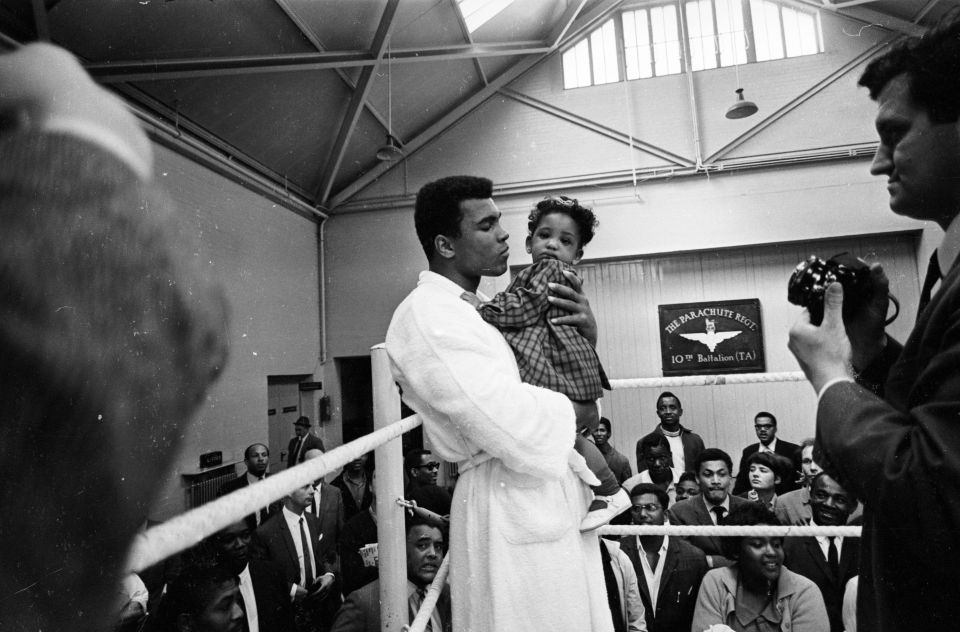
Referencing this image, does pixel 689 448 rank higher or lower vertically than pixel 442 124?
lower

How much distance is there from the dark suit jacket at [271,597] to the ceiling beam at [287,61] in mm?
1604

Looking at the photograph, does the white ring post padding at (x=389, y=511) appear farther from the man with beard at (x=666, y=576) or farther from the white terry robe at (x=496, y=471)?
the man with beard at (x=666, y=576)

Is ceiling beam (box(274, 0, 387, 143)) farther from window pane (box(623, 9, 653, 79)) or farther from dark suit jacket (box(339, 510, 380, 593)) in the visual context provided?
dark suit jacket (box(339, 510, 380, 593))

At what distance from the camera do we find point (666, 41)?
600cm

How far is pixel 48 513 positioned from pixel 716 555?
8.78 ft

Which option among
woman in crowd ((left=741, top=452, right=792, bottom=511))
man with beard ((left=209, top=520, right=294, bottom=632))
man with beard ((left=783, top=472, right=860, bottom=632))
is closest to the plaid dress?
man with beard ((left=209, top=520, right=294, bottom=632))

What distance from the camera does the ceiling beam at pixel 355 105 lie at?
14.3 ft

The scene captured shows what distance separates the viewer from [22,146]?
8.7 inches

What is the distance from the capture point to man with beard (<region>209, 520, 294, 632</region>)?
5.75ft

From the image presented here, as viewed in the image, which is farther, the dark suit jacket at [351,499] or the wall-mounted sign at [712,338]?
the wall-mounted sign at [712,338]

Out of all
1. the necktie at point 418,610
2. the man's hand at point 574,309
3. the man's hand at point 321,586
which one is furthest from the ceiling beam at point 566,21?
the necktie at point 418,610

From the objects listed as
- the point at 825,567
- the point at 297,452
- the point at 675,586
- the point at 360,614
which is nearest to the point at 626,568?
the point at 675,586

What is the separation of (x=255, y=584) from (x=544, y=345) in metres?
1.50

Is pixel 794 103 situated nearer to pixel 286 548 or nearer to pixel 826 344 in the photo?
pixel 286 548
